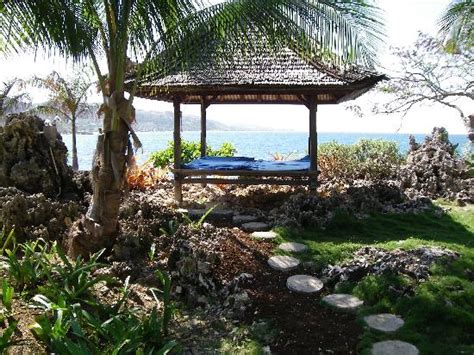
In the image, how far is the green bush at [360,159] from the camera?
1321 cm

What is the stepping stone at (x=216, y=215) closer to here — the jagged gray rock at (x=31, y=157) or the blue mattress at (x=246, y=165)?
the blue mattress at (x=246, y=165)

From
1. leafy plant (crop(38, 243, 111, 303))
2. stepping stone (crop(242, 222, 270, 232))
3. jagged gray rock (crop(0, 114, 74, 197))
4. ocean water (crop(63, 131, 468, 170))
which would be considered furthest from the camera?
ocean water (crop(63, 131, 468, 170))

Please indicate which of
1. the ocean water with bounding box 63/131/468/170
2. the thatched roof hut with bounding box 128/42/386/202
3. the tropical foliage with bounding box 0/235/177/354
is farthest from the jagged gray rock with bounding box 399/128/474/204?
the tropical foliage with bounding box 0/235/177/354

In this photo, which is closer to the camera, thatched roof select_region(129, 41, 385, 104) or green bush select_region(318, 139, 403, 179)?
thatched roof select_region(129, 41, 385, 104)

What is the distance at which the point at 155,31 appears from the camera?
19.9 feet

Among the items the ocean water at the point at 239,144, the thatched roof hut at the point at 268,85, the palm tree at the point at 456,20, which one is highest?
the palm tree at the point at 456,20

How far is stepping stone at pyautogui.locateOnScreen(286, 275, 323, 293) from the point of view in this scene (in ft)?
19.2

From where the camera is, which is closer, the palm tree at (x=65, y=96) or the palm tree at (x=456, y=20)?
the palm tree at (x=456, y=20)

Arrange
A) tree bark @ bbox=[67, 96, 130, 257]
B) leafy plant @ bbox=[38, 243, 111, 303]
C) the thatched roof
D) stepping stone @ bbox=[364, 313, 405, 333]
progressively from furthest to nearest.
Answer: the thatched roof < tree bark @ bbox=[67, 96, 130, 257] < leafy plant @ bbox=[38, 243, 111, 303] < stepping stone @ bbox=[364, 313, 405, 333]

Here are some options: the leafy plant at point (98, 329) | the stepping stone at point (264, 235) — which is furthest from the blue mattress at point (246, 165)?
the leafy plant at point (98, 329)

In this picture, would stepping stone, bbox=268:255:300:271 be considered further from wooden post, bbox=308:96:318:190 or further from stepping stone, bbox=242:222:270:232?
wooden post, bbox=308:96:318:190

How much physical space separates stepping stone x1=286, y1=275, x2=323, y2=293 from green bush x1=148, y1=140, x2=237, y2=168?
8.81 metres

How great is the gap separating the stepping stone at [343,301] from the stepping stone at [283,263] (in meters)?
0.86

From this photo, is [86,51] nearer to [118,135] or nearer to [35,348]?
[118,135]
